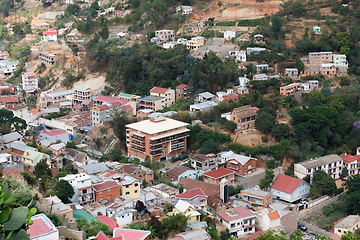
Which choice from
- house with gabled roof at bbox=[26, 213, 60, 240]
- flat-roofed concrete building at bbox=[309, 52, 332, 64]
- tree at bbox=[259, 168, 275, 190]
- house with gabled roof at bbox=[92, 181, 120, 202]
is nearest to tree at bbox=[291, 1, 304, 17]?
flat-roofed concrete building at bbox=[309, 52, 332, 64]

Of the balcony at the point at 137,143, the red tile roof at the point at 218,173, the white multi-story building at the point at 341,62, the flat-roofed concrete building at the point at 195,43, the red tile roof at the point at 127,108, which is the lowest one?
the red tile roof at the point at 218,173

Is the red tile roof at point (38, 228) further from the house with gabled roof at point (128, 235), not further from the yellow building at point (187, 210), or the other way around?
the yellow building at point (187, 210)

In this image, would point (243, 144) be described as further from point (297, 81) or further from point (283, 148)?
point (297, 81)

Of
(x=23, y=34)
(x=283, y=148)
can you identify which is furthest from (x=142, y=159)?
(x=23, y=34)

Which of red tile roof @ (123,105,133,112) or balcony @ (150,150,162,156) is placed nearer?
balcony @ (150,150,162,156)

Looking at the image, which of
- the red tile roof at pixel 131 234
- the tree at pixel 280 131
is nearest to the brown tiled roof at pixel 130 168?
the red tile roof at pixel 131 234

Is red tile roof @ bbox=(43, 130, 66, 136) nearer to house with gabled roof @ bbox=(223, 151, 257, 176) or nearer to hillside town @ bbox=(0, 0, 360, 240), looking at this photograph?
hillside town @ bbox=(0, 0, 360, 240)

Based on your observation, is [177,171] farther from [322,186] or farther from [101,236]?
[101,236]
